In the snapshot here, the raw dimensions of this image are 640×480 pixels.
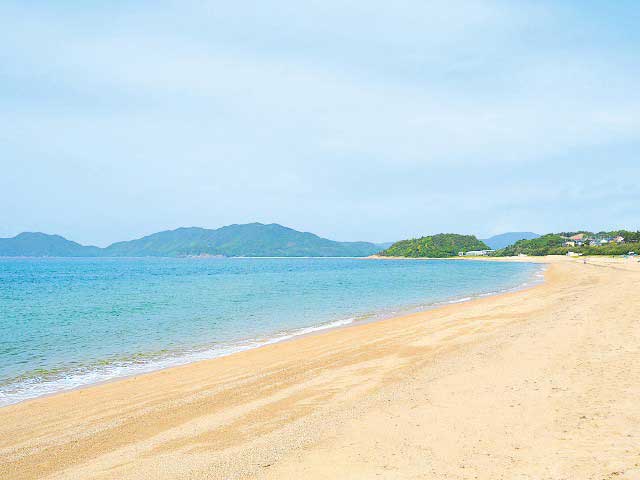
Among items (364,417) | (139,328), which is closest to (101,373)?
(139,328)

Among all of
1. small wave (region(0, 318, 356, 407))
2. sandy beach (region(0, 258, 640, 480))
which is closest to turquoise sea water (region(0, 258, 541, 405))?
small wave (region(0, 318, 356, 407))

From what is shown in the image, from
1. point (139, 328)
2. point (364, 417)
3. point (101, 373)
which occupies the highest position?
point (364, 417)

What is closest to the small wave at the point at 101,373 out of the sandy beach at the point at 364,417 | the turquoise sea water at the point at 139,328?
the turquoise sea water at the point at 139,328

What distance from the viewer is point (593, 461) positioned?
19.6 ft

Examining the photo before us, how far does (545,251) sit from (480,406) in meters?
191

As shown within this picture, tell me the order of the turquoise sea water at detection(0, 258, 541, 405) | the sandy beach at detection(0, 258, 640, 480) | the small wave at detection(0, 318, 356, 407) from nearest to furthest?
1. the sandy beach at detection(0, 258, 640, 480)
2. the small wave at detection(0, 318, 356, 407)
3. the turquoise sea water at detection(0, 258, 541, 405)

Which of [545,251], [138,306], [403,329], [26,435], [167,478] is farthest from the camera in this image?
[545,251]

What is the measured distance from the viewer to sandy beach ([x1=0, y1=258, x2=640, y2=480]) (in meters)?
6.46

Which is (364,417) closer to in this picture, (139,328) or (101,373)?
(101,373)

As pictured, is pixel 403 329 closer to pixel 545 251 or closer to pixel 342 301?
pixel 342 301

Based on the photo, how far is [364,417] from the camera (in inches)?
337

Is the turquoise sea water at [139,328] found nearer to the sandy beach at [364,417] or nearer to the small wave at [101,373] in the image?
the small wave at [101,373]

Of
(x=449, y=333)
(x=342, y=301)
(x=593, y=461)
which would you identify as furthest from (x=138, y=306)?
(x=593, y=461)

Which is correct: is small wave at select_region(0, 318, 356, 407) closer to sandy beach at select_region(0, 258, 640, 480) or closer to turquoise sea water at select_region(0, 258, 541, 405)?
turquoise sea water at select_region(0, 258, 541, 405)
